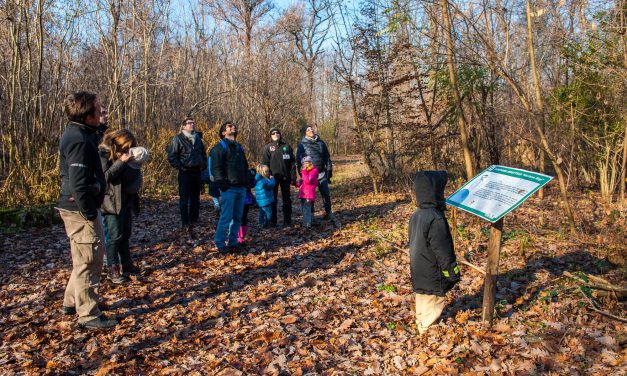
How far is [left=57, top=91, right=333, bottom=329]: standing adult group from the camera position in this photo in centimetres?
419

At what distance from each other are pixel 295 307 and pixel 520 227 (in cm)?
459

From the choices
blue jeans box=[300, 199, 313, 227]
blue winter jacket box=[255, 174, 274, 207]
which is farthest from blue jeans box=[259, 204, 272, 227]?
blue jeans box=[300, 199, 313, 227]

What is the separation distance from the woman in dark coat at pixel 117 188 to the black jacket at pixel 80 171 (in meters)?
0.96

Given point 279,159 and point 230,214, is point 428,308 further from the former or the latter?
point 279,159

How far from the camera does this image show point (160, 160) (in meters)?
13.0

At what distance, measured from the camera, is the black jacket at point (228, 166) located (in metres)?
6.63

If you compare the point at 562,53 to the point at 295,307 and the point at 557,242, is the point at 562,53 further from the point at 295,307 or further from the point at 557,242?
the point at 295,307

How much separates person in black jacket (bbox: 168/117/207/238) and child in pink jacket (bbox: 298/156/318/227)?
189 cm

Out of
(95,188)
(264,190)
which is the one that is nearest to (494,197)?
(95,188)

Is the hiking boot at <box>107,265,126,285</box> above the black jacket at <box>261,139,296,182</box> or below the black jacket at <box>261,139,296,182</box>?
below

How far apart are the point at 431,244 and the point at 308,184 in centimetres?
455

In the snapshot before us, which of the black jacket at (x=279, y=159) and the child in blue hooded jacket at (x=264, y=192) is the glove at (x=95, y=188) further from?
the black jacket at (x=279, y=159)

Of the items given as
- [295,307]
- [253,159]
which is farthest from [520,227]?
[253,159]

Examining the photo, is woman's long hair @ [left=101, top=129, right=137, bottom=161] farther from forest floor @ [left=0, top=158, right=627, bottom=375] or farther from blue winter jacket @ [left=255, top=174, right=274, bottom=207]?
blue winter jacket @ [left=255, top=174, right=274, bottom=207]
